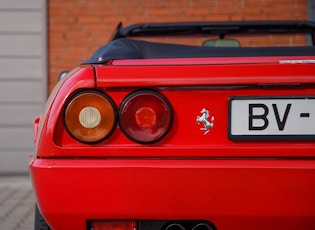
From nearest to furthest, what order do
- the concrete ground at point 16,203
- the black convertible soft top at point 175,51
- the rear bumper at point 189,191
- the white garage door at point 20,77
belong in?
1. the rear bumper at point 189,191
2. the black convertible soft top at point 175,51
3. the concrete ground at point 16,203
4. the white garage door at point 20,77

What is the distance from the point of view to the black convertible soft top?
3.48 m

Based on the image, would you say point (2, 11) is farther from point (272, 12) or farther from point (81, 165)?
point (81, 165)

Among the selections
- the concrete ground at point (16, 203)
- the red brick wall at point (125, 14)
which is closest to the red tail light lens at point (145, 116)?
the concrete ground at point (16, 203)

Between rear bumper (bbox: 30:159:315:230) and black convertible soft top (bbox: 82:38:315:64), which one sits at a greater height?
black convertible soft top (bbox: 82:38:315:64)

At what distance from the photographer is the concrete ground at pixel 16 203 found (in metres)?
5.61

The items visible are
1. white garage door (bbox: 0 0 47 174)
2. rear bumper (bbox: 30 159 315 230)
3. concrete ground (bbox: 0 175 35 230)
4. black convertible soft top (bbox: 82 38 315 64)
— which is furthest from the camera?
white garage door (bbox: 0 0 47 174)

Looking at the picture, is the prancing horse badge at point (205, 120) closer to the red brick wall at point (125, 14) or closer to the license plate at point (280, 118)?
the license plate at point (280, 118)

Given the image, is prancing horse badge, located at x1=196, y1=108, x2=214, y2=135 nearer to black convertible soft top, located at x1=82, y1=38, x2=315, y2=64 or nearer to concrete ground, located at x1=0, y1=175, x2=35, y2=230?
black convertible soft top, located at x1=82, y1=38, x2=315, y2=64

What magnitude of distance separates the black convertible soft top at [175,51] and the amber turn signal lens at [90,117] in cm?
51

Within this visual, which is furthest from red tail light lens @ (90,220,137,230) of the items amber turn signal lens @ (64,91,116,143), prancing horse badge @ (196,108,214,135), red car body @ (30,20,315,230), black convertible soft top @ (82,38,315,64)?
black convertible soft top @ (82,38,315,64)

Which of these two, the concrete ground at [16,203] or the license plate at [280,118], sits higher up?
the license plate at [280,118]

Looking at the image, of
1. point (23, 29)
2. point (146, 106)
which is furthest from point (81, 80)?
point (23, 29)

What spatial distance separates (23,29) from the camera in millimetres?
8938

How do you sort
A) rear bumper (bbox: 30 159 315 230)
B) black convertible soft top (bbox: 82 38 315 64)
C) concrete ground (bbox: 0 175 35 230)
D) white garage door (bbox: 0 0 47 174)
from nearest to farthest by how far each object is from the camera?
1. rear bumper (bbox: 30 159 315 230)
2. black convertible soft top (bbox: 82 38 315 64)
3. concrete ground (bbox: 0 175 35 230)
4. white garage door (bbox: 0 0 47 174)
